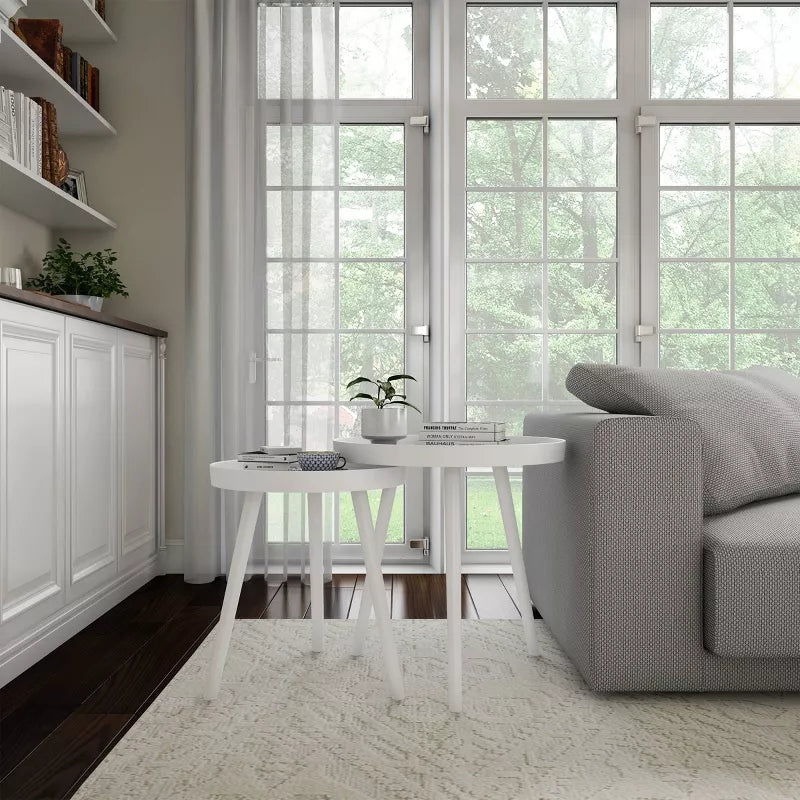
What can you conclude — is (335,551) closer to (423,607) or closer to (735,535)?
(423,607)

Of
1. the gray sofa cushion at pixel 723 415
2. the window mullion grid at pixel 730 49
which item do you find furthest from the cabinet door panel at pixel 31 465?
the window mullion grid at pixel 730 49

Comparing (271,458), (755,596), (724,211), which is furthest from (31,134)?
(724,211)

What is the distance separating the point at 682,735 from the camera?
4.87ft

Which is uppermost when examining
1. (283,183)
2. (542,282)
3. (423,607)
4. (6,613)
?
(283,183)

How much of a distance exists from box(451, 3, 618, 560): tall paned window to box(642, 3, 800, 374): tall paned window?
23 centimetres

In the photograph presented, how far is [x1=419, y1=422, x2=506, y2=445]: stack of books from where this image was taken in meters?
1.70

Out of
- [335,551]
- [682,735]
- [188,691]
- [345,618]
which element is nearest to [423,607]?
[345,618]

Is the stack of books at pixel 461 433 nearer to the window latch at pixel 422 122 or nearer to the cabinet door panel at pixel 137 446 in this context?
the cabinet door panel at pixel 137 446

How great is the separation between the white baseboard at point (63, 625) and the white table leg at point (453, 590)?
109 centimetres

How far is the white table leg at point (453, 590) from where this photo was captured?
1.60m

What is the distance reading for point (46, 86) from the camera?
2514mm

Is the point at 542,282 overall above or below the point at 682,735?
above

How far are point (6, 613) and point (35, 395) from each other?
56 cm

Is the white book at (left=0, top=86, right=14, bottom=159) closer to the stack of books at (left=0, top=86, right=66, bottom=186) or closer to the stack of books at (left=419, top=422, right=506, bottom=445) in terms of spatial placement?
the stack of books at (left=0, top=86, right=66, bottom=186)
